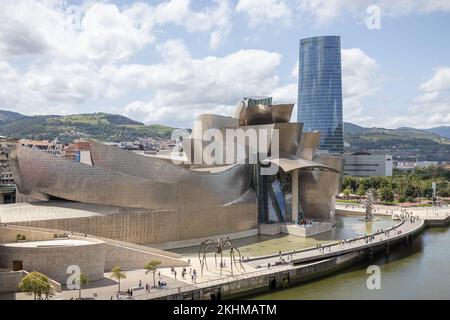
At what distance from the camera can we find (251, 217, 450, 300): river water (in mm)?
25797

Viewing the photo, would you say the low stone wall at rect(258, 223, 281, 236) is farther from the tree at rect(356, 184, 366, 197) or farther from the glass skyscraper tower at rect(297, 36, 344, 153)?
the glass skyscraper tower at rect(297, 36, 344, 153)

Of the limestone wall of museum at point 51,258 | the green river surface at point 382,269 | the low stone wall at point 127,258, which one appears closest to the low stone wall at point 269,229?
the green river surface at point 382,269

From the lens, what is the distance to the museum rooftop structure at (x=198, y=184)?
3041 centimetres

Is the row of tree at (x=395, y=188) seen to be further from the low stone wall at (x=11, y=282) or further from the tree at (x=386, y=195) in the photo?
the low stone wall at (x=11, y=282)

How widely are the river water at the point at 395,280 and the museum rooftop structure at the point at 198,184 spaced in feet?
34.3

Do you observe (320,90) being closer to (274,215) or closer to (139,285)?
(274,215)

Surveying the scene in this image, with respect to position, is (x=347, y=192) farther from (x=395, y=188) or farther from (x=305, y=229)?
(x=305, y=229)

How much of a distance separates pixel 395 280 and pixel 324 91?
315 feet

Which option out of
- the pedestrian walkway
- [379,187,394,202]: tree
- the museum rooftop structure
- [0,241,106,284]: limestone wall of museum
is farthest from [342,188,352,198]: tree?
[0,241,106,284]: limestone wall of museum

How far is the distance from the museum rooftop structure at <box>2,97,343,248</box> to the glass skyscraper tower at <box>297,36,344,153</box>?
70302 mm

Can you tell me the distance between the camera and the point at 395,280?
2898 centimetres

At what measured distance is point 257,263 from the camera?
29.8 metres
